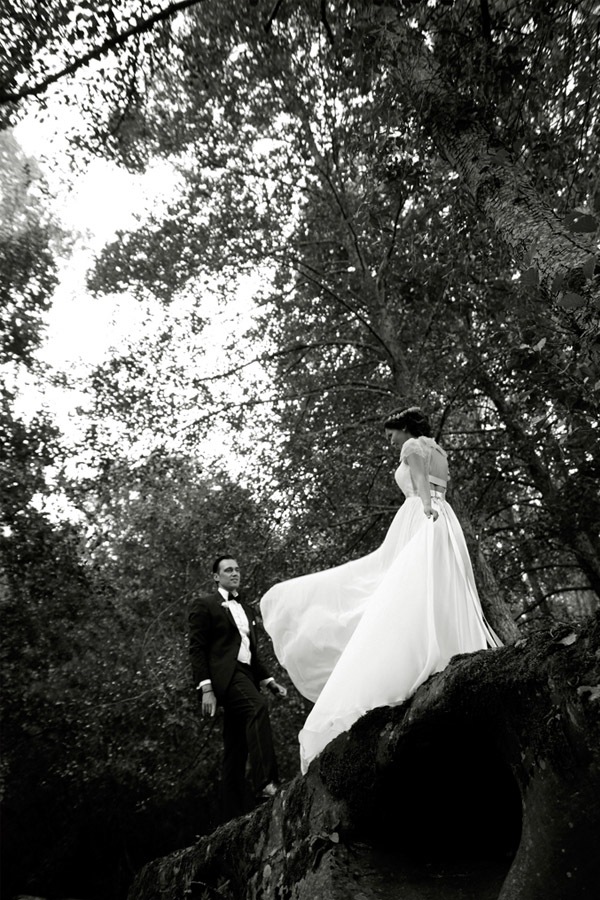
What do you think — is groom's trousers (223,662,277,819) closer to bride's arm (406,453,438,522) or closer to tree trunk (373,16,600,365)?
bride's arm (406,453,438,522)

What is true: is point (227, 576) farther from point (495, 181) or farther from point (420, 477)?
point (495, 181)

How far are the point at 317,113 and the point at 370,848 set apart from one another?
34.2 ft

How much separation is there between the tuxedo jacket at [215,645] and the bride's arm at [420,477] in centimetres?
222

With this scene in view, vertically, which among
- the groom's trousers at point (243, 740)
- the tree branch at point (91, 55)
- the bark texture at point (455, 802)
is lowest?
the bark texture at point (455, 802)

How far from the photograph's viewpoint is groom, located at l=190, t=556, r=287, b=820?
5.05 m

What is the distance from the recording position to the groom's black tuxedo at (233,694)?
198 inches

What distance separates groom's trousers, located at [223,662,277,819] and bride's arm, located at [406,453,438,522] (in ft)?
7.18

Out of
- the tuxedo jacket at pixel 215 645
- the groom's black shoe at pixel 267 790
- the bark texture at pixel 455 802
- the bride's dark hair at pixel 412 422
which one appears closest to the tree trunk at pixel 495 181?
the bride's dark hair at pixel 412 422

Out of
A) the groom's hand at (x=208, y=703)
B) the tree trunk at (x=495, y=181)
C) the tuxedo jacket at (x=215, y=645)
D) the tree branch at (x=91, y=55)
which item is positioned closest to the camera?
the tree trunk at (x=495, y=181)

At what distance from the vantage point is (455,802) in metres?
3.05

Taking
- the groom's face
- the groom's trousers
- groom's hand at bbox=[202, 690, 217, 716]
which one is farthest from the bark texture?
the groom's face

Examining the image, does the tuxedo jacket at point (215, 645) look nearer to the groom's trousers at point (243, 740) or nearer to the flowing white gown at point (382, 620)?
the groom's trousers at point (243, 740)

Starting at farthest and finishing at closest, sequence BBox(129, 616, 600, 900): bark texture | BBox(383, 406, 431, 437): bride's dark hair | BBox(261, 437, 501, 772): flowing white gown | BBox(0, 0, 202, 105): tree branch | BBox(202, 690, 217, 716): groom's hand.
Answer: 1. BBox(383, 406, 431, 437): bride's dark hair
2. BBox(202, 690, 217, 716): groom's hand
3. BBox(0, 0, 202, 105): tree branch
4. BBox(261, 437, 501, 772): flowing white gown
5. BBox(129, 616, 600, 900): bark texture

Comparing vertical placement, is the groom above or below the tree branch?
below
